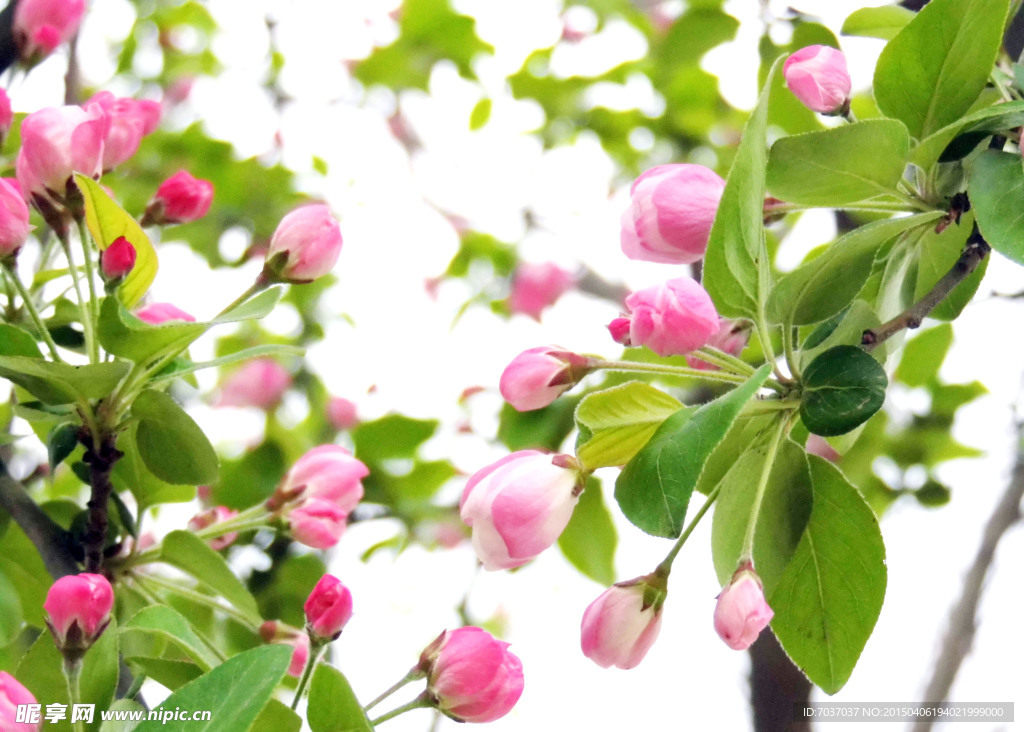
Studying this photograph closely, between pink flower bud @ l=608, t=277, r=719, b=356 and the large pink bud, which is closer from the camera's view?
pink flower bud @ l=608, t=277, r=719, b=356

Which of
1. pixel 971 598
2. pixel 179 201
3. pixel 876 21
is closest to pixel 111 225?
pixel 179 201

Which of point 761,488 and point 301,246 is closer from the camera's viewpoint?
point 761,488

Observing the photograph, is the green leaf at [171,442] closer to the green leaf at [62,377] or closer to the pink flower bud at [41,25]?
the green leaf at [62,377]

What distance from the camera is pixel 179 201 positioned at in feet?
2.27

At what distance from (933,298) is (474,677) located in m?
0.29

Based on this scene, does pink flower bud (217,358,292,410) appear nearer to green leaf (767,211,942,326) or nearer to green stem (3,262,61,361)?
green stem (3,262,61,361)

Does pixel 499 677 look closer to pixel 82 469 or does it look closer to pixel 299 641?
pixel 299 641

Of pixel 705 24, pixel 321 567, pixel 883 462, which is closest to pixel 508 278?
pixel 705 24

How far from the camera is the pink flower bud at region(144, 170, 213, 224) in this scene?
0.69m

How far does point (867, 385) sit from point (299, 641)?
396mm

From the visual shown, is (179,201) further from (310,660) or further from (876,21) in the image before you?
(876,21)

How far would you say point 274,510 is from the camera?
0.71 metres

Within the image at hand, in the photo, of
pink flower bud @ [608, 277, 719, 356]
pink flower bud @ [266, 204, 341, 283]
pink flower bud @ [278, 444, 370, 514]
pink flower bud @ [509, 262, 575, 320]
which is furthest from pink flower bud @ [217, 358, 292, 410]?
pink flower bud @ [608, 277, 719, 356]

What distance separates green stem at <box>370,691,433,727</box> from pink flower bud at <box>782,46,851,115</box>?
370 millimetres
